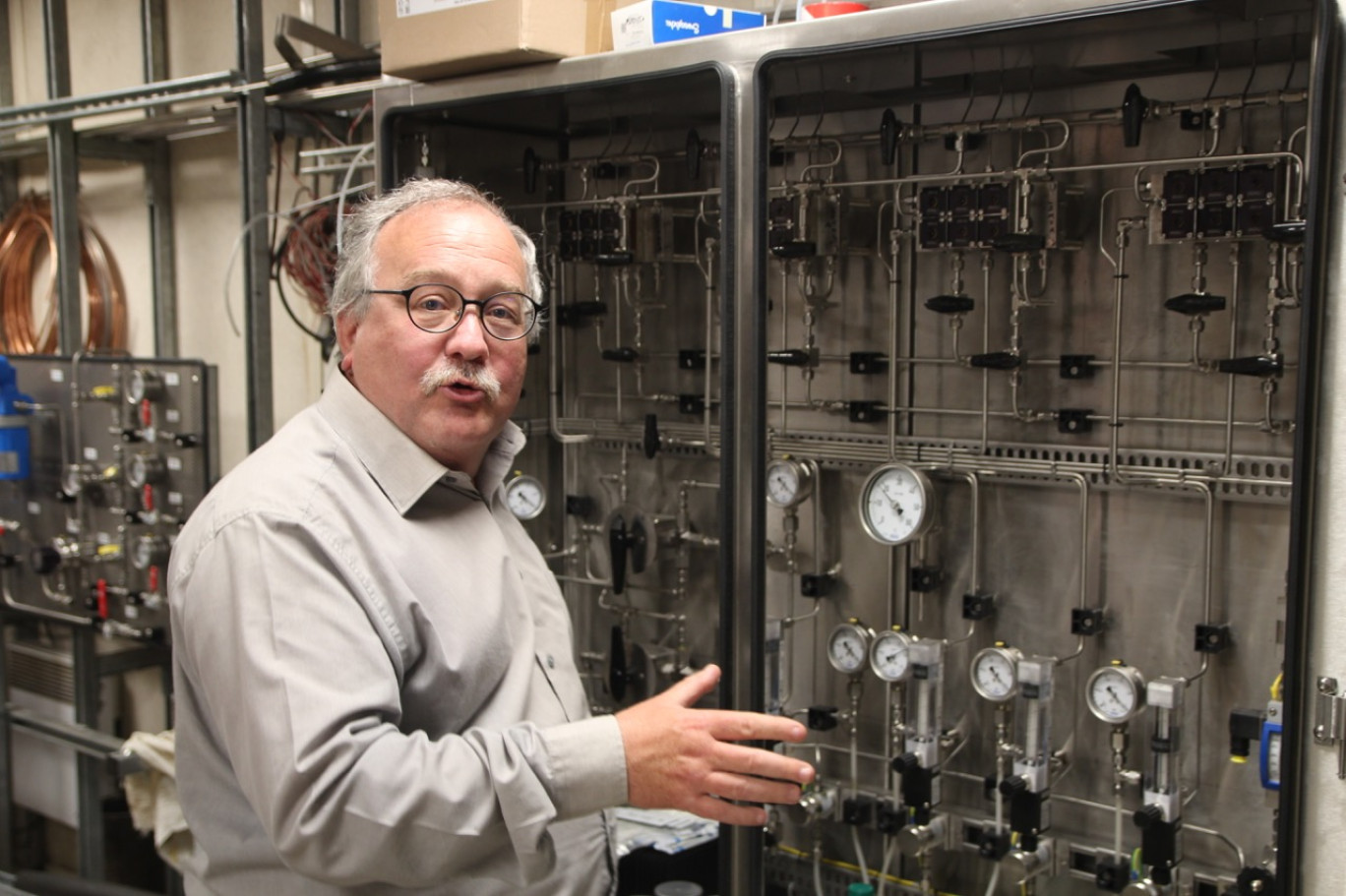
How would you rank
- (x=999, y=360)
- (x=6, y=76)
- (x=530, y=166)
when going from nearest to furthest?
(x=999, y=360) → (x=530, y=166) → (x=6, y=76)

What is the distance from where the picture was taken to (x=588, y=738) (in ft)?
4.26

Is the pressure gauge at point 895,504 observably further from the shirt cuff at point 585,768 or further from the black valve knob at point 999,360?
the shirt cuff at point 585,768

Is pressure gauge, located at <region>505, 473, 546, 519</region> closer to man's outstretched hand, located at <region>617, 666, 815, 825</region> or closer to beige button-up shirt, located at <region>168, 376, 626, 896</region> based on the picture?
beige button-up shirt, located at <region>168, 376, 626, 896</region>

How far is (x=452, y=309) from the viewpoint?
152 cm

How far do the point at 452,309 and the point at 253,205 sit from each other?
1804 millimetres

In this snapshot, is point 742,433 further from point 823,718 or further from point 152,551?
point 152,551

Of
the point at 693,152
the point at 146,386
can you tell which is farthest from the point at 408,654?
the point at 146,386

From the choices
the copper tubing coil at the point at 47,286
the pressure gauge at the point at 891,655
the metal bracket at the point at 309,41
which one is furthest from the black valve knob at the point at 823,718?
the copper tubing coil at the point at 47,286

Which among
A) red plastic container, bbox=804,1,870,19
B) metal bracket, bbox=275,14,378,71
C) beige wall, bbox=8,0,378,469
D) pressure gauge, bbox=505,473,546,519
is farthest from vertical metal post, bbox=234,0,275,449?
red plastic container, bbox=804,1,870,19

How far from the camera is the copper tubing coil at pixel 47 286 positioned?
168 inches

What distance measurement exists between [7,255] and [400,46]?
9.29 ft

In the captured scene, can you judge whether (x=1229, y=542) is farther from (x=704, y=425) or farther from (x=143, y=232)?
(x=143, y=232)

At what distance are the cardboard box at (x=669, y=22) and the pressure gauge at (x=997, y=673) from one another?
1239 mm

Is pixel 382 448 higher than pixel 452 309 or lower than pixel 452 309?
lower
